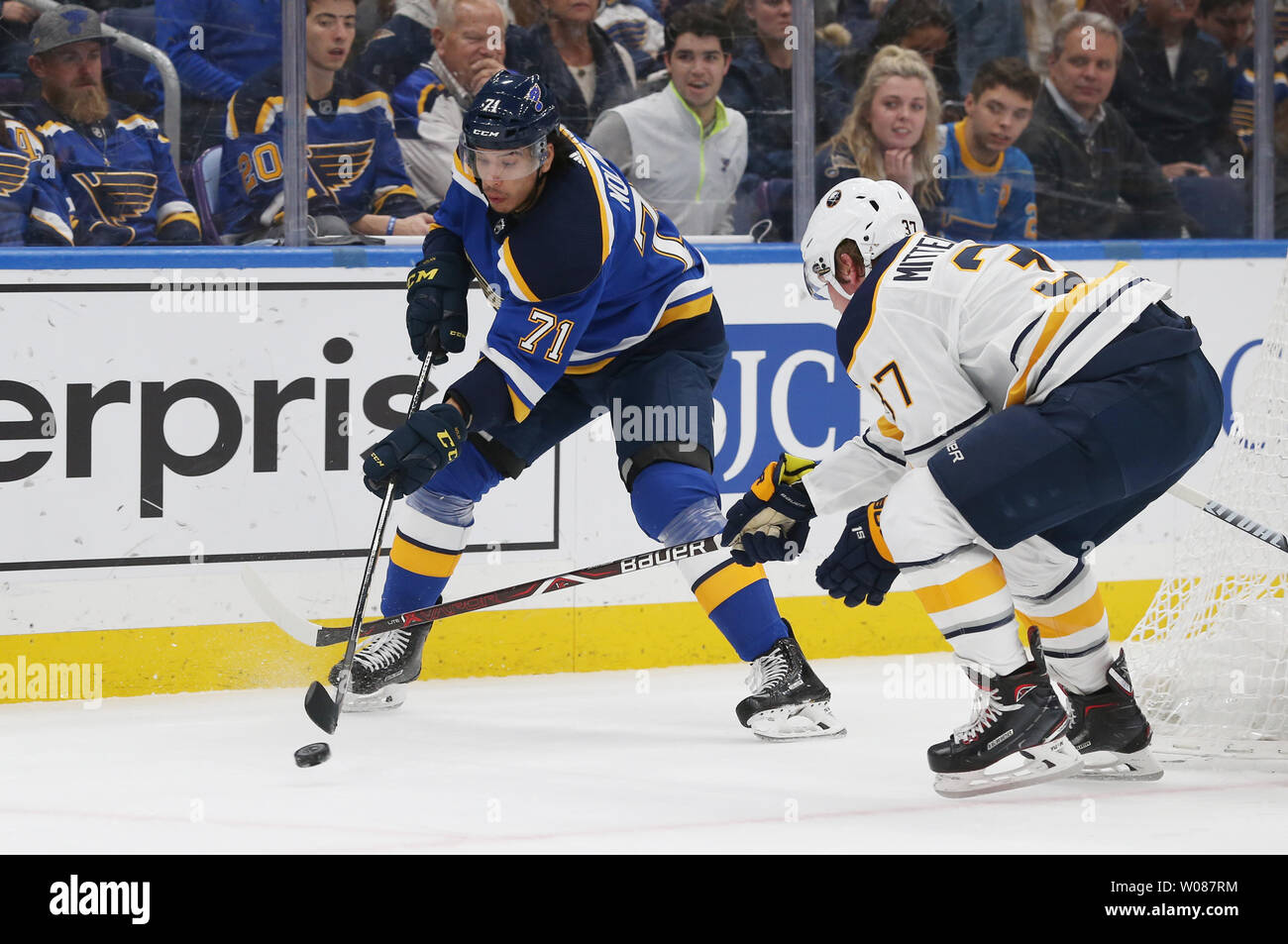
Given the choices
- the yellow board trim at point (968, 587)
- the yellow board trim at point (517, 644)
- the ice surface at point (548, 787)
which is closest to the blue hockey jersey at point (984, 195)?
the yellow board trim at point (517, 644)

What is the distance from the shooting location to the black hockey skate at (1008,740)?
2.76 meters

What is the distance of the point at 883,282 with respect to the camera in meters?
2.73

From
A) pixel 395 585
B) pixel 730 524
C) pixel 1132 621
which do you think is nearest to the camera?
pixel 730 524

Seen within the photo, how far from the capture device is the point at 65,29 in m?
3.80

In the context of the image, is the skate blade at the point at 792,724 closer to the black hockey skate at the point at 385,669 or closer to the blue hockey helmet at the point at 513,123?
the black hockey skate at the point at 385,669

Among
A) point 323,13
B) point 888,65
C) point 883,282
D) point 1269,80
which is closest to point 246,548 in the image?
point 323,13

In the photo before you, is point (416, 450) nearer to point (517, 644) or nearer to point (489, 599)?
point (489, 599)

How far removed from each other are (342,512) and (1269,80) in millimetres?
2931

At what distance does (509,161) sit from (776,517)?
0.83m

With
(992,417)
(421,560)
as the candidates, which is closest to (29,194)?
(421,560)

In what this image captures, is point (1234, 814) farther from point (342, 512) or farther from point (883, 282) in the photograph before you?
point (342, 512)

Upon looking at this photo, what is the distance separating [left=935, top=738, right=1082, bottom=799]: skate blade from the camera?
2820mm

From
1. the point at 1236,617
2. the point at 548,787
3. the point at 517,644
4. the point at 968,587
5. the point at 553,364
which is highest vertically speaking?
the point at 553,364

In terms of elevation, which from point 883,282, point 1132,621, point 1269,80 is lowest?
point 1132,621
